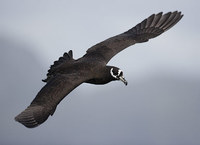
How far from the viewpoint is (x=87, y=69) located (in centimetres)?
1830

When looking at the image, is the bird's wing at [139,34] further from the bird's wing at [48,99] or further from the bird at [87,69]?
the bird's wing at [48,99]

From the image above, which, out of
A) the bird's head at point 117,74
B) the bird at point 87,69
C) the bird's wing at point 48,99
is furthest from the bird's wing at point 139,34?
the bird's wing at point 48,99

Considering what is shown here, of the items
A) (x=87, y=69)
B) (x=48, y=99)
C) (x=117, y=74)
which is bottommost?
(x=48, y=99)

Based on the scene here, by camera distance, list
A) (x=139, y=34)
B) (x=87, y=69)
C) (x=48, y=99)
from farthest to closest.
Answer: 1. (x=139, y=34)
2. (x=87, y=69)
3. (x=48, y=99)

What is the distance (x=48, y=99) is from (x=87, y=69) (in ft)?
7.48

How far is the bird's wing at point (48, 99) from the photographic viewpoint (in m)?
15.7

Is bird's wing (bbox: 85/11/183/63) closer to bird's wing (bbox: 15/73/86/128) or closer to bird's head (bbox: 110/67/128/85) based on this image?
bird's head (bbox: 110/67/128/85)

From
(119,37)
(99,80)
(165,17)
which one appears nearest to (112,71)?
(99,80)

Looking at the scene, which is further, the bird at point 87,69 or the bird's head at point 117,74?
the bird's head at point 117,74

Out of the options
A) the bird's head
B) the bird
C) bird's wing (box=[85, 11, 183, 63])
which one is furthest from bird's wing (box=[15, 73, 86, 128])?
bird's wing (box=[85, 11, 183, 63])

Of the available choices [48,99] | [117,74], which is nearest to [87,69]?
[117,74]

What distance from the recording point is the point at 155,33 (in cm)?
2191

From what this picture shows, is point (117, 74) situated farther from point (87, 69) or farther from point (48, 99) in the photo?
point (48, 99)

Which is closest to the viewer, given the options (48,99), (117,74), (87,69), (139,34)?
(48,99)
